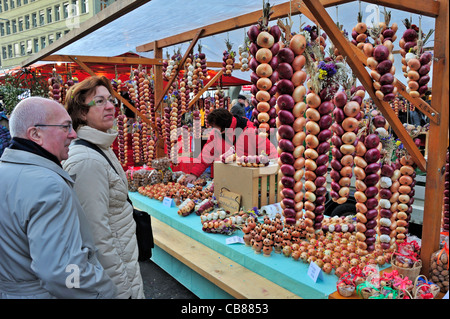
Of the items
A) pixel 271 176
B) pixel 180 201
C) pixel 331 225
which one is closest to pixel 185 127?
pixel 180 201

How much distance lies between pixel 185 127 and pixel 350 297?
3.23m

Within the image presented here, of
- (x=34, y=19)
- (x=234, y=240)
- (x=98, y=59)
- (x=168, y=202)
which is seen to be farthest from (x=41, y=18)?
(x=234, y=240)

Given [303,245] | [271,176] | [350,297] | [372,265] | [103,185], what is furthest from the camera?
[271,176]

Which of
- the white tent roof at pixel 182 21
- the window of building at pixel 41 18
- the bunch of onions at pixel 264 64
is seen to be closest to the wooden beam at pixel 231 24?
the white tent roof at pixel 182 21

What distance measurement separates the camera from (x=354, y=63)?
1.64 meters

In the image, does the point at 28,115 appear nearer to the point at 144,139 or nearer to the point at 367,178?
the point at 367,178

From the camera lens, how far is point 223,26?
3.55 metres

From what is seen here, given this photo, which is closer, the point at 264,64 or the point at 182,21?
the point at 264,64

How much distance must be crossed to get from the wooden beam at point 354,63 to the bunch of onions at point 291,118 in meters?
0.13

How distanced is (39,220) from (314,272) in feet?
4.80

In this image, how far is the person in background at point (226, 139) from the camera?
3.18m

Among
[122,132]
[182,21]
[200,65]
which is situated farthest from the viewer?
[122,132]
